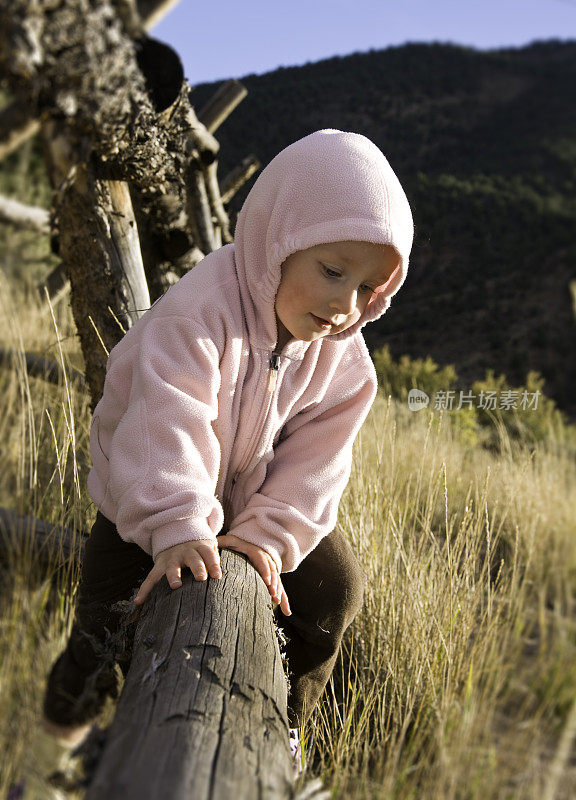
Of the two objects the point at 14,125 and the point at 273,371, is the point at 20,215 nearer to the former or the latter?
the point at 273,371

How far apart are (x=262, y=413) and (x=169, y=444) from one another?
10.7 inches

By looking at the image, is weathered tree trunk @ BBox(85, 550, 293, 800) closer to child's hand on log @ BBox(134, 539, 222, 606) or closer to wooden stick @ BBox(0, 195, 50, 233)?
child's hand on log @ BBox(134, 539, 222, 606)

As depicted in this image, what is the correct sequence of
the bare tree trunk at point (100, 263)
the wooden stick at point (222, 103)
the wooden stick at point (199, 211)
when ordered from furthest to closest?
the wooden stick at point (222, 103)
the wooden stick at point (199, 211)
the bare tree trunk at point (100, 263)

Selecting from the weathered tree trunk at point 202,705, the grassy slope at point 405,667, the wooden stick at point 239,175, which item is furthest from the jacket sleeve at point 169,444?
the wooden stick at point 239,175

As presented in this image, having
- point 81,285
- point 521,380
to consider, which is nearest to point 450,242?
point 521,380

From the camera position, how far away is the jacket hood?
1306 mm

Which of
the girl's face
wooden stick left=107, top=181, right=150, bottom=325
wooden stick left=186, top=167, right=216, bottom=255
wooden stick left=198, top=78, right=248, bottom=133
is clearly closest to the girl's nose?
the girl's face

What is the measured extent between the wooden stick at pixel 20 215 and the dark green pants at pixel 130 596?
0.72 m

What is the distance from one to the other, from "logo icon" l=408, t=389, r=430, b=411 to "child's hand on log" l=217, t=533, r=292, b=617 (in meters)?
3.92

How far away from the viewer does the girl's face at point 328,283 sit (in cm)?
133

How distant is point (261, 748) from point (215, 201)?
9.42 ft

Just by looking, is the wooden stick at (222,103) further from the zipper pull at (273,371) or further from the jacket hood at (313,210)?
the zipper pull at (273,371)

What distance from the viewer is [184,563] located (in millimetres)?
1154

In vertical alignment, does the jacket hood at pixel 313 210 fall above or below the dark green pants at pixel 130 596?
above
